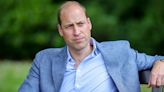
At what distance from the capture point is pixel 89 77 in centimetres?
324

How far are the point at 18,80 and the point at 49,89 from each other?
131 inches

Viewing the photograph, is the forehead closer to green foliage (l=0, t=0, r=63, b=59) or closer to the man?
the man

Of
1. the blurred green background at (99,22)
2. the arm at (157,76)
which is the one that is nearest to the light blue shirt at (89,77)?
the arm at (157,76)

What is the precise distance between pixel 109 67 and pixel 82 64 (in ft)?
0.50

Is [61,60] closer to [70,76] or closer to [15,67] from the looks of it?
[70,76]

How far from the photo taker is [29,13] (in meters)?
8.20

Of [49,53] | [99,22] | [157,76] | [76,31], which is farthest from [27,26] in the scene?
[157,76]

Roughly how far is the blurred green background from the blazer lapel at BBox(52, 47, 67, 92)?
476cm

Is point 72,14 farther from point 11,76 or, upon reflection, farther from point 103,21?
point 103,21

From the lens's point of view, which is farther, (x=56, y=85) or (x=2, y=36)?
(x=2, y=36)

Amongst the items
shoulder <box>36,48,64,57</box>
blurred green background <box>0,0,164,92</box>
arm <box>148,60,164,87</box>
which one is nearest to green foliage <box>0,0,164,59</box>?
blurred green background <box>0,0,164,92</box>

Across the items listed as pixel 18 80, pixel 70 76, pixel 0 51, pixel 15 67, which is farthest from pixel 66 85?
pixel 0 51

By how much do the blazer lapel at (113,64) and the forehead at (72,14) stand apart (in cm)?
21

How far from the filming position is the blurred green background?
810cm
